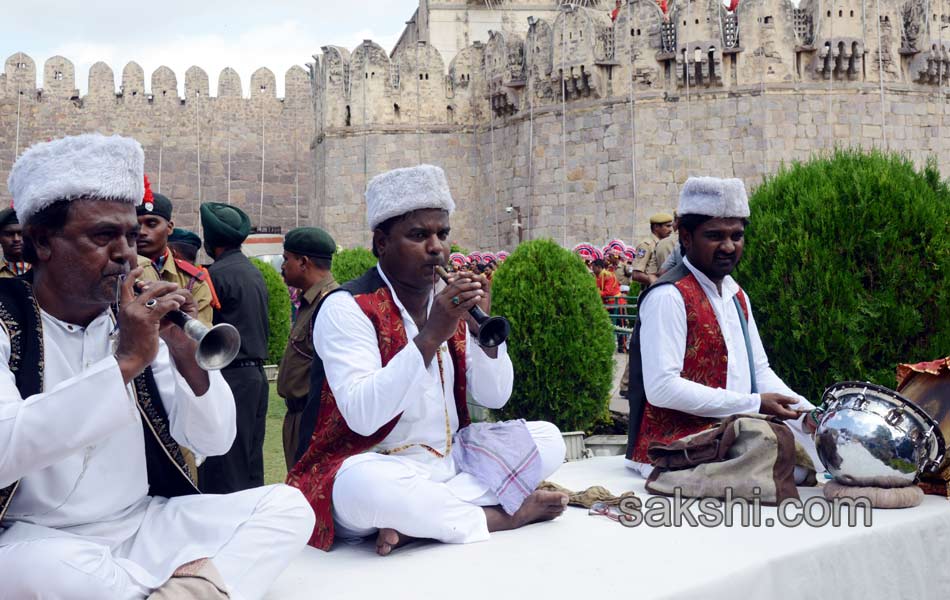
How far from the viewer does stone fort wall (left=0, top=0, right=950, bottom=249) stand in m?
17.5

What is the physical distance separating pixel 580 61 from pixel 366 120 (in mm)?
5160

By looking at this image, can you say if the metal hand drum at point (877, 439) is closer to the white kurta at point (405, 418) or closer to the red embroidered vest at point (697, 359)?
the red embroidered vest at point (697, 359)

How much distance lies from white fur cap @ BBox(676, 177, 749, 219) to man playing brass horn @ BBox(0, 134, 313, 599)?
7.23 ft

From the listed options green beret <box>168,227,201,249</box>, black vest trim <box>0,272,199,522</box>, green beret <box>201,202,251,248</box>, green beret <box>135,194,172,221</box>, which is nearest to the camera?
black vest trim <box>0,272,199,522</box>

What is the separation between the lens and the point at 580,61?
18625 mm

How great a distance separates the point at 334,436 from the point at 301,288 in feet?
6.90

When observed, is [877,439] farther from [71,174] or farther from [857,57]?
[857,57]

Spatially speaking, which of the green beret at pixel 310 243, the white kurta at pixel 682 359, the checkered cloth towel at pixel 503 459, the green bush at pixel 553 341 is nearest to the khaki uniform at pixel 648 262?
the green bush at pixel 553 341

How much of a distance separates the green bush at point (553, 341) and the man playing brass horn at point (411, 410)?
2.95 meters

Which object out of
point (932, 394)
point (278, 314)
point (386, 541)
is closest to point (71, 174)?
point (386, 541)

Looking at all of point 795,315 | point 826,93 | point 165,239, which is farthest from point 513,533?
point 826,93

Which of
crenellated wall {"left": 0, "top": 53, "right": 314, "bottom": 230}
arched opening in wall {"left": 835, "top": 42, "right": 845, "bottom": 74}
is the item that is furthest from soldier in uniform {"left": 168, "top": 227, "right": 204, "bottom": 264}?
crenellated wall {"left": 0, "top": 53, "right": 314, "bottom": 230}

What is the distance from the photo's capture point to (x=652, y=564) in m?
2.88

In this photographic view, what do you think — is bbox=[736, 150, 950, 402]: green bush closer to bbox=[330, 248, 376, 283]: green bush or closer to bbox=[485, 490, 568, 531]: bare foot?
bbox=[485, 490, 568, 531]: bare foot
